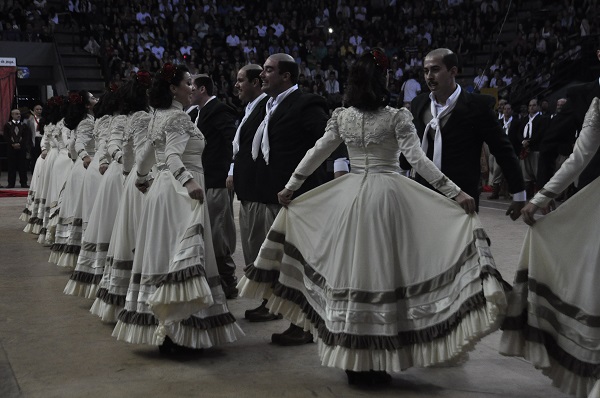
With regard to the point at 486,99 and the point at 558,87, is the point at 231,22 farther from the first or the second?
the point at 486,99

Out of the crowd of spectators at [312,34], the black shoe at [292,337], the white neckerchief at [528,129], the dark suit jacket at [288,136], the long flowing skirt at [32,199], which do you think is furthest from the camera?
the crowd of spectators at [312,34]

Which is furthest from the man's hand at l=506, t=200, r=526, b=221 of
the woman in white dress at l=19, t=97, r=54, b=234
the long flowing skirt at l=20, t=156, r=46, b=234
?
the long flowing skirt at l=20, t=156, r=46, b=234

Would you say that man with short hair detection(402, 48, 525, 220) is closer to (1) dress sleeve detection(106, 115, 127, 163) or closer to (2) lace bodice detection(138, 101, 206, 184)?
(2) lace bodice detection(138, 101, 206, 184)

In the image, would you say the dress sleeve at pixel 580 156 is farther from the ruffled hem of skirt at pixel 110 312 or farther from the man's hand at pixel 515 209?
the ruffled hem of skirt at pixel 110 312

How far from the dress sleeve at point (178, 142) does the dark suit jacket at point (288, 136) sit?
746 millimetres

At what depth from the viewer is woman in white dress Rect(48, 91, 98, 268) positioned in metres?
8.60

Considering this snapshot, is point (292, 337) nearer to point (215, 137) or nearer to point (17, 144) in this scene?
point (215, 137)

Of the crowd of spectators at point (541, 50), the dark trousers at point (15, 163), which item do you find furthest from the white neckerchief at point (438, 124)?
the dark trousers at point (15, 163)

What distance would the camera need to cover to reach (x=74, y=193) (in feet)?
30.1

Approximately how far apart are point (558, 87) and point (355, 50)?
720 cm

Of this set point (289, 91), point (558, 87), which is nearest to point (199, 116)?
point (289, 91)

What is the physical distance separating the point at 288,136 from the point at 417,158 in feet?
5.41

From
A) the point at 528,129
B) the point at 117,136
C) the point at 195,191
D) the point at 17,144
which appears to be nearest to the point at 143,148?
the point at 195,191

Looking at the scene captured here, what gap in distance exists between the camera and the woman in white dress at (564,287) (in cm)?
403
